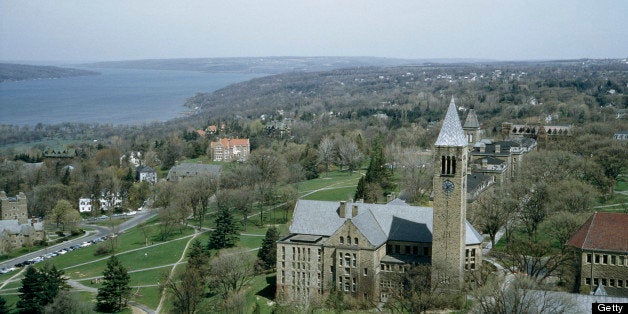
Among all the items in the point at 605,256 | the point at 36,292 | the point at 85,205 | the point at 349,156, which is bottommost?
the point at 85,205

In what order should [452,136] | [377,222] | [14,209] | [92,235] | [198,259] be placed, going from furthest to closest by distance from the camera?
[14,209] → [92,235] → [198,259] → [377,222] → [452,136]

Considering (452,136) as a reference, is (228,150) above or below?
below

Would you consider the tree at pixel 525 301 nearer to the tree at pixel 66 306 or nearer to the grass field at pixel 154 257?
the grass field at pixel 154 257

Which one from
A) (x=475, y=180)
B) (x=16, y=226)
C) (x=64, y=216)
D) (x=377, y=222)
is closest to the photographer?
(x=377, y=222)

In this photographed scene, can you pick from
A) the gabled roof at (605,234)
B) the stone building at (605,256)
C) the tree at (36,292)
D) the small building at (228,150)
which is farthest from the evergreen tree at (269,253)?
the small building at (228,150)

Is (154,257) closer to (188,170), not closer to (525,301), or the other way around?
(525,301)

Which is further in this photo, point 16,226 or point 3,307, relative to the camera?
point 16,226

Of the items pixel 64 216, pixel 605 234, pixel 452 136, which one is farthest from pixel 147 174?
pixel 605 234

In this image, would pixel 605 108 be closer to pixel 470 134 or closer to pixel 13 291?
pixel 470 134

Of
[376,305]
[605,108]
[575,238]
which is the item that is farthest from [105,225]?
[605,108]

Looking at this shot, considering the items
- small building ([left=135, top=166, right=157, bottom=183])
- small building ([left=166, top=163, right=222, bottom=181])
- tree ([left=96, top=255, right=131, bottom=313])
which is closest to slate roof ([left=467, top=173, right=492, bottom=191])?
tree ([left=96, top=255, right=131, bottom=313])
